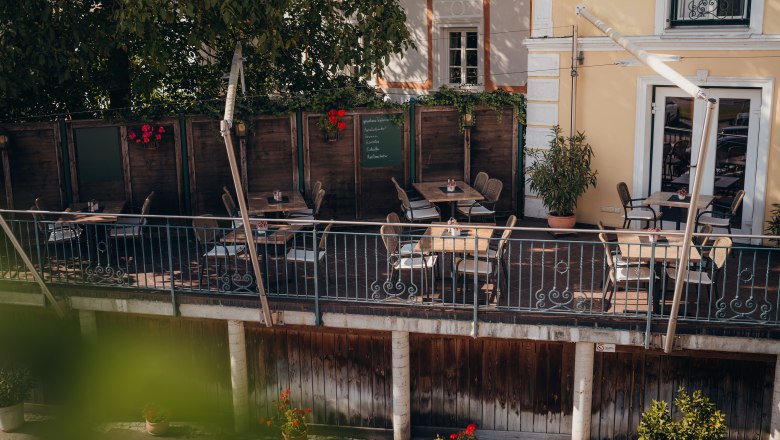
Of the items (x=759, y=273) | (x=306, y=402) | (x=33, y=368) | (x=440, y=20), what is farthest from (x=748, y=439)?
(x=440, y=20)

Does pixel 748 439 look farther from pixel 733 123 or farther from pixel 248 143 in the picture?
pixel 248 143

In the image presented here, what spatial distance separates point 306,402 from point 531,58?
6.22 m

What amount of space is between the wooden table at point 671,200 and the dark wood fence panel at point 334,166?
4536 millimetres

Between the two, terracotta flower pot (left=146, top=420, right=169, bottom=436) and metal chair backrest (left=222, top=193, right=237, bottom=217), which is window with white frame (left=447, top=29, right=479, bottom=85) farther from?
terracotta flower pot (left=146, top=420, right=169, bottom=436)

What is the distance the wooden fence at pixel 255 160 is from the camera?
14164mm

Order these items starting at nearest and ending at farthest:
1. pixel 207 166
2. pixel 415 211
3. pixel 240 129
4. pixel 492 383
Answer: pixel 492 383
pixel 415 211
pixel 240 129
pixel 207 166

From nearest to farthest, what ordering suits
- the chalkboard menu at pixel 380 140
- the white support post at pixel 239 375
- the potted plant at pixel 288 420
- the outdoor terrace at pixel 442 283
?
the outdoor terrace at pixel 442 283 < the potted plant at pixel 288 420 < the white support post at pixel 239 375 < the chalkboard menu at pixel 380 140

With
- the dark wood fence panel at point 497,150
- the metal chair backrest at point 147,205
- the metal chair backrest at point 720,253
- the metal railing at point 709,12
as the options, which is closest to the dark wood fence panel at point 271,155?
the metal chair backrest at point 147,205

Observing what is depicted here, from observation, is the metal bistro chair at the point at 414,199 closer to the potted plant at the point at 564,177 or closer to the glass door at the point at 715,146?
the potted plant at the point at 564,177

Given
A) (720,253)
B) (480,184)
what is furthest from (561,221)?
(720,253)

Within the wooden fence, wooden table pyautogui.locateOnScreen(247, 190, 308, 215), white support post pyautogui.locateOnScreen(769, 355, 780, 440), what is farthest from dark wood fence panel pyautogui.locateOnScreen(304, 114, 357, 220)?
white support post pyautogui.locateOnScreen(769, 355, 780, 440)

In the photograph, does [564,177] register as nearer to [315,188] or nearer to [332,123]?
[332,123]

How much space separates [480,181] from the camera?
14711 millimetres

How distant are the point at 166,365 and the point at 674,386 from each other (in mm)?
6554
